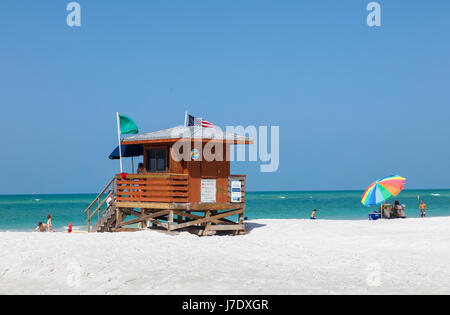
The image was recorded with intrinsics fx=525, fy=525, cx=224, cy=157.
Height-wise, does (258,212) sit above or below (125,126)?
below

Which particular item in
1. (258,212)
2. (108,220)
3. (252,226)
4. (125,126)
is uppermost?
(125,126)

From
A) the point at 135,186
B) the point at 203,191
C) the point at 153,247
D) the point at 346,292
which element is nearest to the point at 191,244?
the point at 153,247

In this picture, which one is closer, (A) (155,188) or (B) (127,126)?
(A) (155,188)

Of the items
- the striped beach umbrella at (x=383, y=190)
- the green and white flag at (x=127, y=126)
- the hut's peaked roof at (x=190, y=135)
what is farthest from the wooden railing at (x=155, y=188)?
the striped beach umbrella at (x=383, y=190)

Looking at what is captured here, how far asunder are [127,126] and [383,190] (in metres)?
13.8

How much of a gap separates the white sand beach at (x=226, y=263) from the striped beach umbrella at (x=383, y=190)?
505 cm

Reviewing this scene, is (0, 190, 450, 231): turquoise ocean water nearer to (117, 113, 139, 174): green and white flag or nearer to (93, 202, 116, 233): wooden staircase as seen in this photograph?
(93, 202, 116, 233): wooden staircase

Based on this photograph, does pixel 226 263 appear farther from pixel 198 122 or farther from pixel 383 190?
pixel 383 190

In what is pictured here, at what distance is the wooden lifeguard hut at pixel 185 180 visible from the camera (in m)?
21.0

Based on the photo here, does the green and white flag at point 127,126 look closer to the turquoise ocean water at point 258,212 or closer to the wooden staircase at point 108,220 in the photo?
the wooden staircase at point 108,220

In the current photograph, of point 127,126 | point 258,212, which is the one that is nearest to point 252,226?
point 127,126

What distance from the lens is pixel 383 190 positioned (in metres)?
27.8

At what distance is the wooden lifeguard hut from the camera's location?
21.0 m
